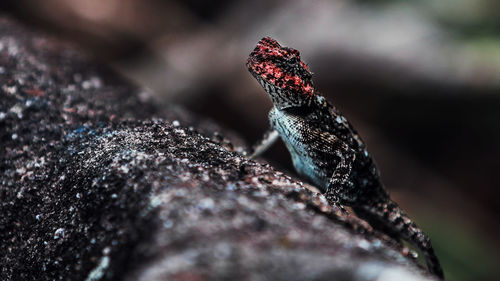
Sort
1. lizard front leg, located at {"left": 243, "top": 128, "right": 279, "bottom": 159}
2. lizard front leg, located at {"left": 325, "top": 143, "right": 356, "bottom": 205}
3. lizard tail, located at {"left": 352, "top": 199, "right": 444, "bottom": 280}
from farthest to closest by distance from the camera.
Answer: lizard front leg, located at {"left": 243, "top": 128, "right": 279, "bottom": 159} → lizard tail, located at {"left": 352, "top": 199, "right": 444, "bottom": 280} → lizard front leg, located at {"left": 325, "top": 143, "right": 356, "bottom": 205}

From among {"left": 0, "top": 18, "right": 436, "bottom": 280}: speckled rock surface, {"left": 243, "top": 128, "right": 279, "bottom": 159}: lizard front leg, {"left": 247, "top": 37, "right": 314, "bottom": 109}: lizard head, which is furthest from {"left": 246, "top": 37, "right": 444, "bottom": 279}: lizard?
{"left": 0, "top": 18, "right": 436, "bottom": 280}: speckled rock surface

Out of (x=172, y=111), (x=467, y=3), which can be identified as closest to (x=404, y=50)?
(x=467, y=3)

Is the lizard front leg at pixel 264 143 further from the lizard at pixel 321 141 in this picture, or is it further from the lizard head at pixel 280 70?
the lizard head at pixel 280 70

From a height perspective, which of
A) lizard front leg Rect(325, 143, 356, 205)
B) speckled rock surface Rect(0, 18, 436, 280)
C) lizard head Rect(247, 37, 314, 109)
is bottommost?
speckled rock surface Rect(0, 18, 436, 280)

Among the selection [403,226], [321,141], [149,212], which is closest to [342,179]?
[321,141]

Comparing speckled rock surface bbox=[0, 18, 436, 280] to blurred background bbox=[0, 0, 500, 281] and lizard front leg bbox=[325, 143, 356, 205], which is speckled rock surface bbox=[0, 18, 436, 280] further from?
blurred background bbox=[0, 0, 500, 281]

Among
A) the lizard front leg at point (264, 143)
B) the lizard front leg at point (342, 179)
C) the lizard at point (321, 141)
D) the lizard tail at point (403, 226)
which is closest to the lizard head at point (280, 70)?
the lizard at point (321, 141)
